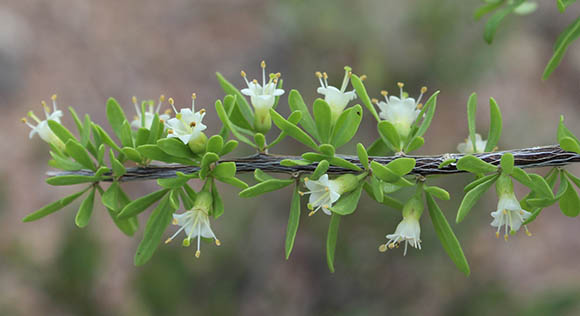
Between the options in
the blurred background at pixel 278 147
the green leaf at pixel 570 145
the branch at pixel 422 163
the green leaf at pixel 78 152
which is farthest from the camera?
the blurred background at pixel 278 147

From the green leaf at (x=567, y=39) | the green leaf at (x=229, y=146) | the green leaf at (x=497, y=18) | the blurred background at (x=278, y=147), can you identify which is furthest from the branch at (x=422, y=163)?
the blurred background at (x=278, y=147)

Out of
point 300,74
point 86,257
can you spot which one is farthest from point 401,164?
point 300,74

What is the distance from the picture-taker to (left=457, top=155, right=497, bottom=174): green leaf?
990 mm

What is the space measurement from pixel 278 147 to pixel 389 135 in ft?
10.6

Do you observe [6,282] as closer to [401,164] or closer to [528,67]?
[401,164]

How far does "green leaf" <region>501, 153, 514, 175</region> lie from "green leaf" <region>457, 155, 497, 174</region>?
0.10 ft

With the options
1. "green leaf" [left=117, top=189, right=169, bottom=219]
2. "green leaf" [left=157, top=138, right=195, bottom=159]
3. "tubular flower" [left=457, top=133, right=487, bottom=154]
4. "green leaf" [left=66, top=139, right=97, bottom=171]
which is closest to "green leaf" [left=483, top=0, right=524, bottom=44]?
"tubular flower" [left=457, top=133, right=487, bottom=154]

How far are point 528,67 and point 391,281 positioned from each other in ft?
9.71

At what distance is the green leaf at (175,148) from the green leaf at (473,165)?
1.96ft

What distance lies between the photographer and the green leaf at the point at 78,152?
1.16 meters

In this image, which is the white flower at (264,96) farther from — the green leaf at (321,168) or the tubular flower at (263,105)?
the green leaf at (321,168)

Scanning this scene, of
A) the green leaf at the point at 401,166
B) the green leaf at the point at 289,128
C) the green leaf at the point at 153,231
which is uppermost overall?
the green leaf at the point at 289,128

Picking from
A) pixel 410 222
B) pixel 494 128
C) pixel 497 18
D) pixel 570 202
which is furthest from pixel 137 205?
pixel 497 18

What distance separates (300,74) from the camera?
4.44 metres
